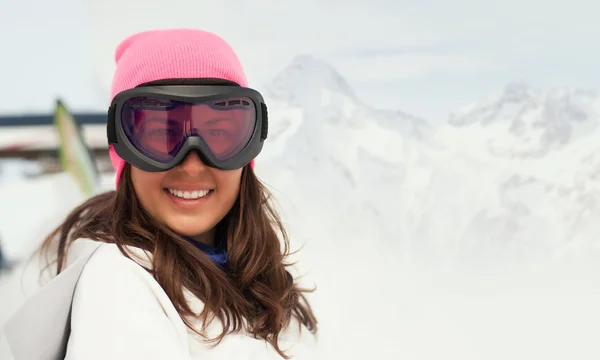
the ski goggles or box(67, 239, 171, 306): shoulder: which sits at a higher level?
the ski goggles

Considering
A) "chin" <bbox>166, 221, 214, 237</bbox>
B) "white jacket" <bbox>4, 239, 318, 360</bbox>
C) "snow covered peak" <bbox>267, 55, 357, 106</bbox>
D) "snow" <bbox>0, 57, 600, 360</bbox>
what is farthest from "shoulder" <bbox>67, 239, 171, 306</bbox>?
"snow covered peak" <bbox>267, 55, 357, 106</bbox>

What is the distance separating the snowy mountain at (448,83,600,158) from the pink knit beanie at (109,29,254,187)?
140cm

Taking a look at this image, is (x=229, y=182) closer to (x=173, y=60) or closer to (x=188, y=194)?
(x=188, y=194)

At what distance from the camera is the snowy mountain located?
91.0 inches

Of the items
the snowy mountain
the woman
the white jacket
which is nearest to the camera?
the white jacket

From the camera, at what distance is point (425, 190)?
2283mm

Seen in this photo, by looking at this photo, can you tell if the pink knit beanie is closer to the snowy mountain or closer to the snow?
→ the snow

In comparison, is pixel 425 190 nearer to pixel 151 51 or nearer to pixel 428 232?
pixel 428 232

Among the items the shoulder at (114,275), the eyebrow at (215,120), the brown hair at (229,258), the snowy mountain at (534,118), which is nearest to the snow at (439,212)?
the snowy mountain at (534,118)

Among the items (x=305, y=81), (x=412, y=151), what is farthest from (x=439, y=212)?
(x=305, y=81)

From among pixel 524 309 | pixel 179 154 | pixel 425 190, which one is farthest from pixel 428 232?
pixel 179 154

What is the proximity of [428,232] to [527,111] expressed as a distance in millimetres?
634

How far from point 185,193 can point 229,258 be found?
21 cm

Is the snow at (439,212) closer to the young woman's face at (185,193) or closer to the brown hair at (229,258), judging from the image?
the brown hair at (229,258)
